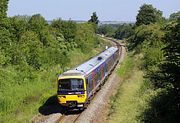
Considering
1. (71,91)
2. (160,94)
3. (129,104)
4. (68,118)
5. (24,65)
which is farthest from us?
(24,65)

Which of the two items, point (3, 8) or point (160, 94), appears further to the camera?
point (3, 8)

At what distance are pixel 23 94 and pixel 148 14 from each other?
6186cm

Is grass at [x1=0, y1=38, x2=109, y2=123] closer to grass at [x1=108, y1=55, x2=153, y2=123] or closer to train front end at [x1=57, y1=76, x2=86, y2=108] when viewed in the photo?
train front end at [x1=57, y1=76, x2=86, y2=108]

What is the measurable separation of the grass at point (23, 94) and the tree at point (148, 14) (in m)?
51.2

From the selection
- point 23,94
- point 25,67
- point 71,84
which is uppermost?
point 71,84

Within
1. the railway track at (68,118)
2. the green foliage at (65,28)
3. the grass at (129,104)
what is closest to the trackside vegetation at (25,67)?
the railway track at (68,118)

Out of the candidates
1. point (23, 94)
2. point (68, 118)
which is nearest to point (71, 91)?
point (68, 118)

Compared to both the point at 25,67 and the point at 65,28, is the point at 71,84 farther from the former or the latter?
the point at 65,28

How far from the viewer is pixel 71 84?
75.2ft

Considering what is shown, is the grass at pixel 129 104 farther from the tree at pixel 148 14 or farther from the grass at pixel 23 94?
the tree at pixel 148 14

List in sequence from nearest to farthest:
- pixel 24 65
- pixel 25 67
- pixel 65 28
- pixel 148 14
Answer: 1. pixel 25 67
2. pixel 24 65
3. pixel 65 28
4. pixel 148 14

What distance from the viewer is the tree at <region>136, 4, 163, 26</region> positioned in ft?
280

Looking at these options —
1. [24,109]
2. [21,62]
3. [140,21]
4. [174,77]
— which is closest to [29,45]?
[21,62]

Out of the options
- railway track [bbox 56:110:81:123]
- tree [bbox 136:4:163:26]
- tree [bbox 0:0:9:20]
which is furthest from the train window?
tree [bbox 136:4:163:26]
